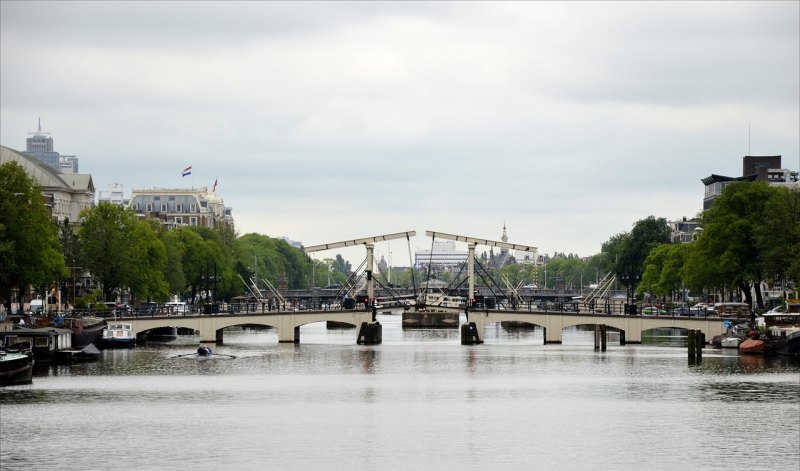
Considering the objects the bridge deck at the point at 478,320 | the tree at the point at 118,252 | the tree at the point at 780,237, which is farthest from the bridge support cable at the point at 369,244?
the tree at the point at 780,237

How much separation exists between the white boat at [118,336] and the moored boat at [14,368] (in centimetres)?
4007

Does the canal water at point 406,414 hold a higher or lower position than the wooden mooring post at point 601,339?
lower

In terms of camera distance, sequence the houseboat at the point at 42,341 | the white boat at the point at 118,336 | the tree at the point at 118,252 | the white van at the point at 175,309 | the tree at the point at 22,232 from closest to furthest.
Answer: the houseboat at the point at 42,341, the tree at the point at 22,232, the white boat at the point at 118,336, the white van at the point at 175,309, the tree at the point at 118,252

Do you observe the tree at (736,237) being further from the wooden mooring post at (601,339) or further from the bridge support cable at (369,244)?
the bridge support cable at (369,244)

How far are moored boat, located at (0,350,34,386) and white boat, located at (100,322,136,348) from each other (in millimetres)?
40071

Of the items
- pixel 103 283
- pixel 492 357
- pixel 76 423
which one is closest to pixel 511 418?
pixel 76 423

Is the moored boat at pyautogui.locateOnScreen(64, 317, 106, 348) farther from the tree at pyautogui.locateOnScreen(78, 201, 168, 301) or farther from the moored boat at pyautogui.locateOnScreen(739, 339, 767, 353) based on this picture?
the moored boat at pyautogui.locateOnScreen(739, 339, 767, 353)

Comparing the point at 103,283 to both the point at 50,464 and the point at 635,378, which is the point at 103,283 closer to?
the point at 635,378

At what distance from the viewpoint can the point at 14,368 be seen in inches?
3575

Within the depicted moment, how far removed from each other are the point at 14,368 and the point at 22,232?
1375 inches

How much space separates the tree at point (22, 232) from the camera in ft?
402

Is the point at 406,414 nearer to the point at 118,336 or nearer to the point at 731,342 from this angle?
the point at 731,342

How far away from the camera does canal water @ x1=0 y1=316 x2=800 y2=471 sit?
211ft

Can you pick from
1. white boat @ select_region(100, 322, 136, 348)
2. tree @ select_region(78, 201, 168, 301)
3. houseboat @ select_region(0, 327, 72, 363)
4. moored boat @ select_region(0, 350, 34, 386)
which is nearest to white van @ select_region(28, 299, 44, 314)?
tree @ select_region(78, 201, 168, 301)
